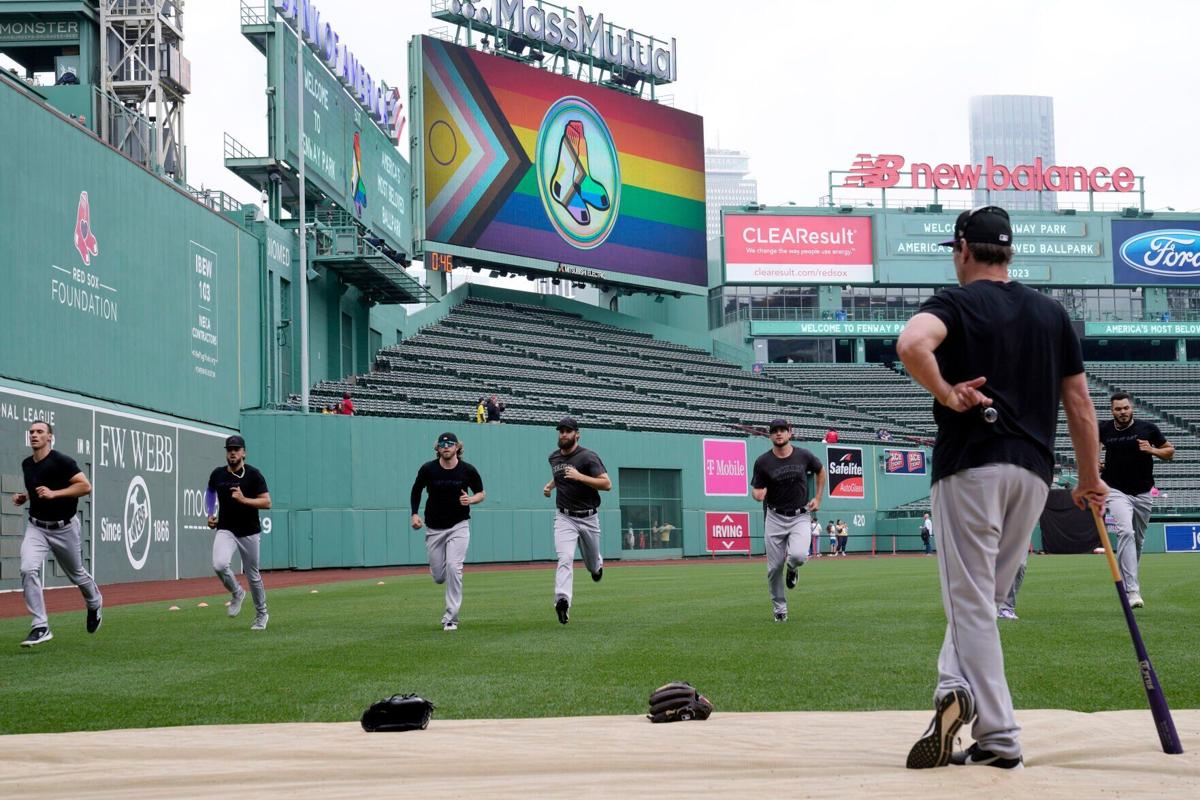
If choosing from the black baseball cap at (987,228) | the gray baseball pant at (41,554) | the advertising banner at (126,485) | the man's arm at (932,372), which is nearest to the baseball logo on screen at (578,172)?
the advertising banner at (126,485)

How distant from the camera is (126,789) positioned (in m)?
5.60

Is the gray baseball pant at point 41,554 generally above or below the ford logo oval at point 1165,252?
below

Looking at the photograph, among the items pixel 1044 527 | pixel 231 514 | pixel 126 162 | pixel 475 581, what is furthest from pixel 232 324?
pixel 1044 527

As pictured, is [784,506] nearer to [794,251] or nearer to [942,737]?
[942,737]

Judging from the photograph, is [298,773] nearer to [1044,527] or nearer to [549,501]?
[549,501]

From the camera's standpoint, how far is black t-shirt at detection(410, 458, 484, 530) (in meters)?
14.4

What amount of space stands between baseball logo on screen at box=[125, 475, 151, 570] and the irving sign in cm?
4704

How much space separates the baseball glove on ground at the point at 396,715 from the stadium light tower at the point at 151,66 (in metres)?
35.9

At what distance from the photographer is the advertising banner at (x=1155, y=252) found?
69.8 metres

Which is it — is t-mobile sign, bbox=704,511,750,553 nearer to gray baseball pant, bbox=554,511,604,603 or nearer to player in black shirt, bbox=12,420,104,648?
gray baseball pant, bbox=554,511,604,603

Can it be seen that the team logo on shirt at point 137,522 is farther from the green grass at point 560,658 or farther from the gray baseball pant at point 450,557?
the gray baseball pant at point 450,557

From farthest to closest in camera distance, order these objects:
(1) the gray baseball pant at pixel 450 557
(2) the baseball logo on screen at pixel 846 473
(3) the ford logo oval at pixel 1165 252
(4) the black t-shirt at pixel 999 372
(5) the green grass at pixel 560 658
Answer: (3) the ford logo oval at pixel 1165 252, (2) the baseball logo on screen at pixel 846 473, (1) the gray baseball pant at pixel 450 557, (5) the green grass at pixel 560 658, (4) the black t-shirt at pixel 999 372

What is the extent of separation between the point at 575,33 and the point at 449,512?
46.3 m

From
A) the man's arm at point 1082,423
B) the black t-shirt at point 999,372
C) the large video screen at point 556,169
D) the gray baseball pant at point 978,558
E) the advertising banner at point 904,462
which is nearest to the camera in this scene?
the gray baseball pant at point 978,558
